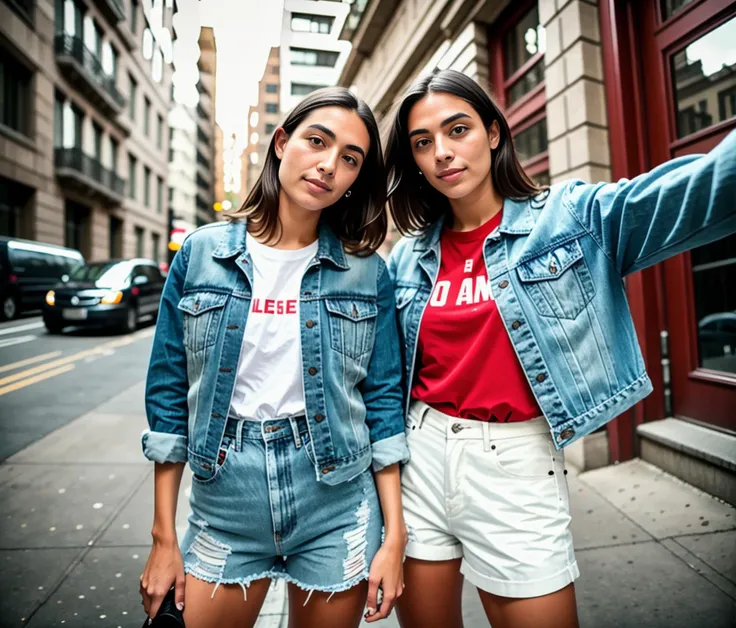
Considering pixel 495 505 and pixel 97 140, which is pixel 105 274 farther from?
pixel 495 505

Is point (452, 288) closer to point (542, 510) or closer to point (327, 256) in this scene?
point (327, 256)

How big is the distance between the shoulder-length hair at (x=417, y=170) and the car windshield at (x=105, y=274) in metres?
4.06

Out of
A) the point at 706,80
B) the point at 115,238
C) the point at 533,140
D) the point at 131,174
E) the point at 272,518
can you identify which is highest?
the point at 131,174

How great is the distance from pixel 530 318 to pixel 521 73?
4418 millimetres

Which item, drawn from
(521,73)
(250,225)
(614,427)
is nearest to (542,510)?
(250,225)

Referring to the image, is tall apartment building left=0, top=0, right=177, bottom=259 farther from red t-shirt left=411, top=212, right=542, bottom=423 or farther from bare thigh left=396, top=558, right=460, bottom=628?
bare thigh left=396, top=558, right=460, bottom=628

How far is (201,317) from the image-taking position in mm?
1248

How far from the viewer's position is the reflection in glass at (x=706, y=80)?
8.70 feet

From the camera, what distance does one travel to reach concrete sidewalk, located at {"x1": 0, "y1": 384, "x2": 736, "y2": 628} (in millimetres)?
2031

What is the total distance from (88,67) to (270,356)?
421 centimetres

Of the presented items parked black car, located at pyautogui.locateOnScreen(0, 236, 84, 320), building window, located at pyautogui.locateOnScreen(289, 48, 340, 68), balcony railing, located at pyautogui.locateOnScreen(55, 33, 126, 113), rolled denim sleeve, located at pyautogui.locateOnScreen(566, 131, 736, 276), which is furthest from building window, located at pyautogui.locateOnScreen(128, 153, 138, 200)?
building window, located at pyautogui.locateOnScreen(289, 48, 340, 68)

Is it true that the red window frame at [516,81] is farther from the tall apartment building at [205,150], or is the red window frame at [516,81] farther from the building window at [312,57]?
the tall apartment building at [205,150]

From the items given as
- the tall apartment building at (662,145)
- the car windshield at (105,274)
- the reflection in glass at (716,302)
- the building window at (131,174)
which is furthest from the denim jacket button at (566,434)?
the building window at (131,174)

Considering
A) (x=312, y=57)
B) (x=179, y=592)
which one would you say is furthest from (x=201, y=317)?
(x=312, y=57)
